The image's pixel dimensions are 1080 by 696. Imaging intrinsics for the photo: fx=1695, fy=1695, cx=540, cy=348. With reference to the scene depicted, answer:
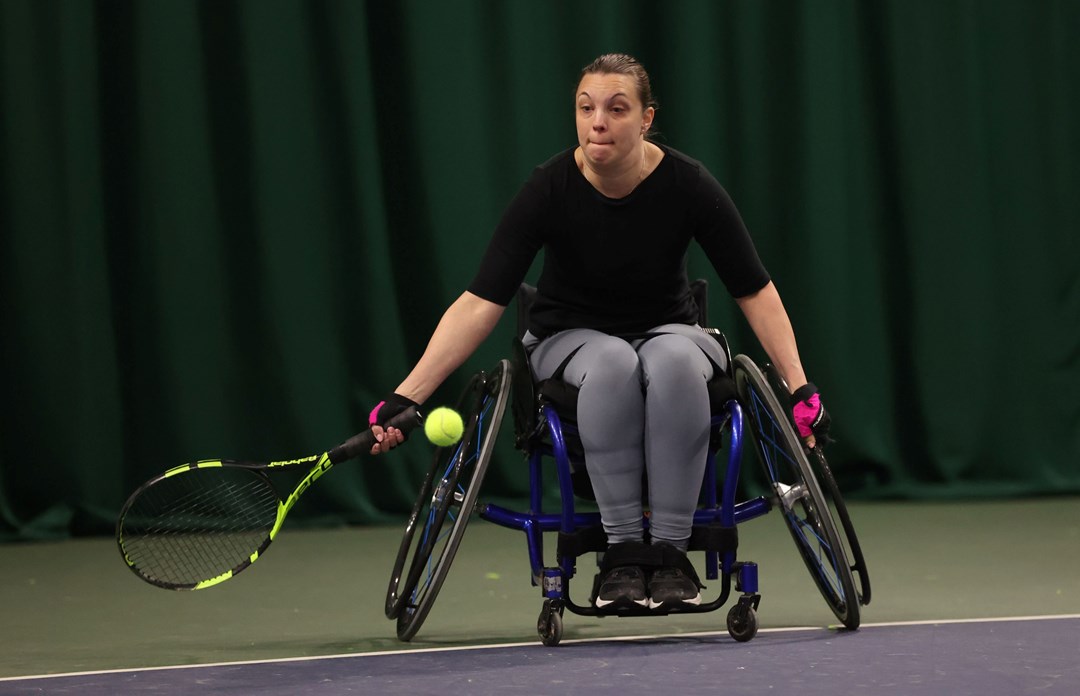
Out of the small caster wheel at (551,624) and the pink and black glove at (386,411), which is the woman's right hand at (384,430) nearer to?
the pink and black glove at (386,411)

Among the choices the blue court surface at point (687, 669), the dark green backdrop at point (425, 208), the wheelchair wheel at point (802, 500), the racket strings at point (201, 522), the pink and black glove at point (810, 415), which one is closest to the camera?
the blue court surface at point (687, 669)

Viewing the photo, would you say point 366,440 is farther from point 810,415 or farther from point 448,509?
point 810,415

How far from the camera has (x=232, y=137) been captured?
4.43 meters

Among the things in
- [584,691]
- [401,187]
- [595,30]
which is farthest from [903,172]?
[584,691]

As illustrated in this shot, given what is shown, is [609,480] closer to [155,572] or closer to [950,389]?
[155,572]

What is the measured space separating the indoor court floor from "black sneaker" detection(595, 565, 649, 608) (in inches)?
3.3

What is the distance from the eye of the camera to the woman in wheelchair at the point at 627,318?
2.75 m

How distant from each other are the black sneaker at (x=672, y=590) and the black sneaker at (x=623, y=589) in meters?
0.02

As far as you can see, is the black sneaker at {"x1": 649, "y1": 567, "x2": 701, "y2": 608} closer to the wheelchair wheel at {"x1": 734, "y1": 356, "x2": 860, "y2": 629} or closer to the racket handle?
the wheelchair wheel at {"x1": 734, "y1": 356, "x2": 860, "y2": 629}

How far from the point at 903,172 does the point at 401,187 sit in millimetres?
1376

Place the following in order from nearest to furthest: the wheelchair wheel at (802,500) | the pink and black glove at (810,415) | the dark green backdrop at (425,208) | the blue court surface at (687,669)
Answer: the blue court surface at (687,669) < the wheelchair wheel at (802,500) < the pink and black glove at (810,415) < the dark green backdrop at (425,208)

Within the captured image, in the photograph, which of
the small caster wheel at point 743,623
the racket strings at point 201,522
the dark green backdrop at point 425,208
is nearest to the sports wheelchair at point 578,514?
the small caster wheel at point 743,623

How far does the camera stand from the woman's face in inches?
111

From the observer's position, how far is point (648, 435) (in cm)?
276
